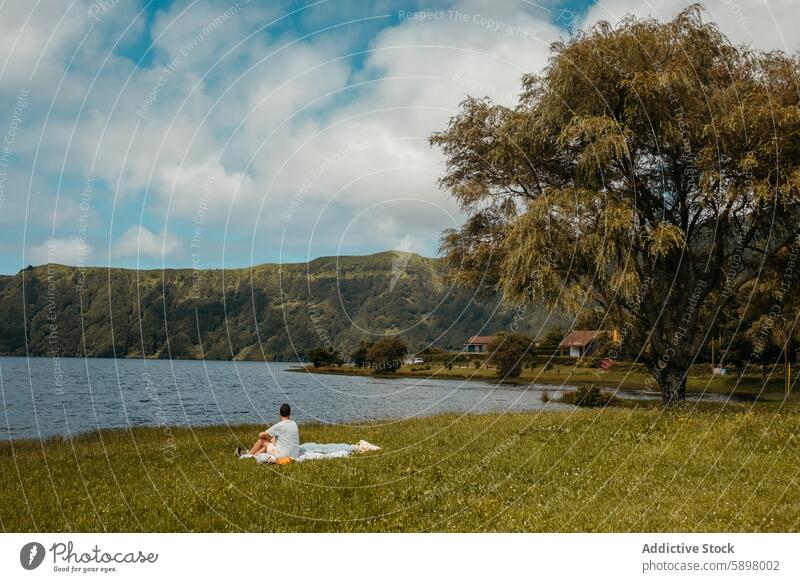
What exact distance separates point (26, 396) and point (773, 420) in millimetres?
57564

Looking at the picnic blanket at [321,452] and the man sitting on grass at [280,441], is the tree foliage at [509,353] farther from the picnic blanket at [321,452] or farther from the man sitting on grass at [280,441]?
the man sitting on grass at [280,441]

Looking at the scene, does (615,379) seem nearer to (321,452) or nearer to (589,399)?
(589,399)

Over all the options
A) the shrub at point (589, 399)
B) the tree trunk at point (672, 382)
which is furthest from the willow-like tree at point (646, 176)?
the shrub at point (589, 399)

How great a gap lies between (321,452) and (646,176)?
1898 centimetres

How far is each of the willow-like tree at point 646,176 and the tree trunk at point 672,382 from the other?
0.24ft

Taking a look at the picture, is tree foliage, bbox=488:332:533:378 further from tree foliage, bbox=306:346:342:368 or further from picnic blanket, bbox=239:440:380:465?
picnic blanket, bbox=239:440:380:465

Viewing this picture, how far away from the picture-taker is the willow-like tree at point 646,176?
25.5 metres

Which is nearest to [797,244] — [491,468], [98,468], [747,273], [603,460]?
[747,273]

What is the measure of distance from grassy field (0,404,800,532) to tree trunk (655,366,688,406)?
8768 millimetres

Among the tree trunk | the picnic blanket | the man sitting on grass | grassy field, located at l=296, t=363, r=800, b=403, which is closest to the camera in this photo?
the picnic blanket

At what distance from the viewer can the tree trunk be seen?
29.7m

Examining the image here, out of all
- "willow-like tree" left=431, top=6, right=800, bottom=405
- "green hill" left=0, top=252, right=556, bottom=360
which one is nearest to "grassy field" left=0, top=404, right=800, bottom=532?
"green hill" left=0, top=252, right=556, bottom=360
